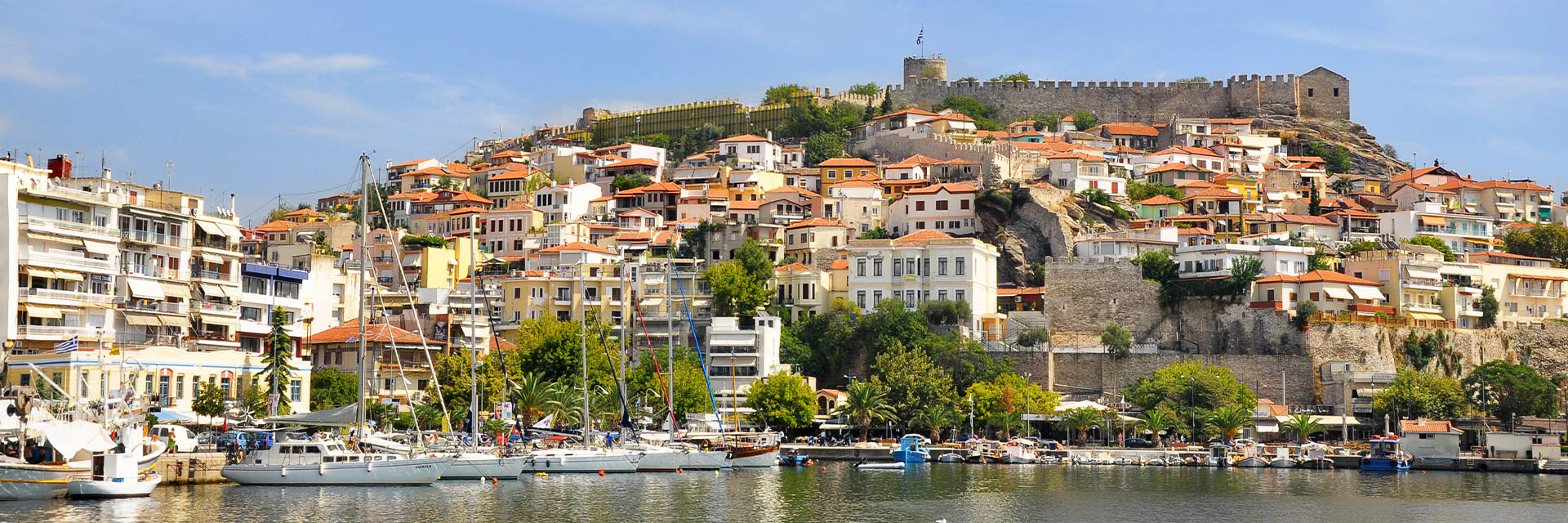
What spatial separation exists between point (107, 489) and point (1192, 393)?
1661 inches

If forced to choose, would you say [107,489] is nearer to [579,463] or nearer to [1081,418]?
[579,463]

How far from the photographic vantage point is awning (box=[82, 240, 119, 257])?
5875 cm

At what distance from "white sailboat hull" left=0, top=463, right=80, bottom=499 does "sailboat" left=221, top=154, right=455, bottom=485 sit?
20.1ft

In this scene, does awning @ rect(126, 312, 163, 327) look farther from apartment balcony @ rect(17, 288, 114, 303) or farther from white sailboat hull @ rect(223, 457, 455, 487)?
white sailboat hull @ rect(223, 457, 455, 487)

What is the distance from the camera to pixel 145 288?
60.6 m

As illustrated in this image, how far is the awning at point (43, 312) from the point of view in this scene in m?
56.6

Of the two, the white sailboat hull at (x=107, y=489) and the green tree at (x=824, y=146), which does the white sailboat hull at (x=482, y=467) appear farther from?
the green tree at (x=824, y=146)

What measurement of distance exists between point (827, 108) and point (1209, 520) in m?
77.1

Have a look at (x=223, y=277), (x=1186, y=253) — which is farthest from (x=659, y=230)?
(x=223, y=277)

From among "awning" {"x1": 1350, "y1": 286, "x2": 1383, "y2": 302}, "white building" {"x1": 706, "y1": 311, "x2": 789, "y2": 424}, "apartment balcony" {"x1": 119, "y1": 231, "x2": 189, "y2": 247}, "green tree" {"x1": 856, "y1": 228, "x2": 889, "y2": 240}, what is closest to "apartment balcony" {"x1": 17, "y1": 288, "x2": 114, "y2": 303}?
"apartment balcony" {"x1": 119, "y1": 231, "x2": 189, "y2": 247}

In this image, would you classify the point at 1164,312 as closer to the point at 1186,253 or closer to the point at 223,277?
the point at 1186,253

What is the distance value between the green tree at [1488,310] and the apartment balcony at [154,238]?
170ft

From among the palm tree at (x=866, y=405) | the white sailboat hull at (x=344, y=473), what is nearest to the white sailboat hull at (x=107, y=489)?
the white sailboat hull at (x=344, y=473)

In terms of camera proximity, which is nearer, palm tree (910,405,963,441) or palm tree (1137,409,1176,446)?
palm tree (1137,409,1176,446)
